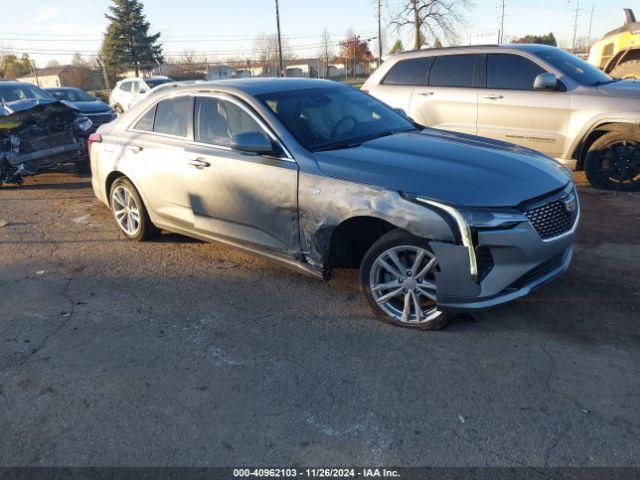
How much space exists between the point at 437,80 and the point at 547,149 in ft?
6.51

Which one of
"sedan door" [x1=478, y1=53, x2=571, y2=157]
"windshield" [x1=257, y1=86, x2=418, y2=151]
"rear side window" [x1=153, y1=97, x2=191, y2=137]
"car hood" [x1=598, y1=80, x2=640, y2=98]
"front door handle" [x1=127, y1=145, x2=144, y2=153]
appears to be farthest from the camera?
"sedan door" [x1=478, y1=53, x2=571, y2=157]

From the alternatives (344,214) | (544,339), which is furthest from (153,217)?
(544,339)

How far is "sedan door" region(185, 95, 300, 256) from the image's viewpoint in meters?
4.16

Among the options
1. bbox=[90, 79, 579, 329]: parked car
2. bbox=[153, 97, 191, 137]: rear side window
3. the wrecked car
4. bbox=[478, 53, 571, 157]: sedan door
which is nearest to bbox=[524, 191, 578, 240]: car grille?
bbox=[90, 79, 579, 329]: parked car

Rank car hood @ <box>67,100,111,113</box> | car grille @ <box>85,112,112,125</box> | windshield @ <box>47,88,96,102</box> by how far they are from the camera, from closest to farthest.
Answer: car grille @ <box>85,112,112,125</box>
car hood @ <box>67,100,111,113</box>
windshield @ <box>47,88,96,102</box>

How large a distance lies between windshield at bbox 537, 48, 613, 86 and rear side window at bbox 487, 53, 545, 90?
217 millimetres

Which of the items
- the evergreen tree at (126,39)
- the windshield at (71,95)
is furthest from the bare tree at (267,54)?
the windshield at (71,95)

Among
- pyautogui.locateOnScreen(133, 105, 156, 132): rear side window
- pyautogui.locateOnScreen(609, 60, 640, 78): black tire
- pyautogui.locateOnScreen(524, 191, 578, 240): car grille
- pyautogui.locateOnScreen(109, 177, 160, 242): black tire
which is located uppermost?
pyautogui.locateOnScreen(609, 60, 640, 78): black tire

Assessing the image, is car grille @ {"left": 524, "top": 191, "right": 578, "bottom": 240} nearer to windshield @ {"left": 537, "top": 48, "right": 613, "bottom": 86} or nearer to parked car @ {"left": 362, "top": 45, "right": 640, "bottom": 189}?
parked car @ {"left": 362, "top": 45, "right": 640, "bottom": 189}

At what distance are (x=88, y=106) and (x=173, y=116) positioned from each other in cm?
1092

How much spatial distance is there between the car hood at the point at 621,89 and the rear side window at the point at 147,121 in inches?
215

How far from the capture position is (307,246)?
4086 mm

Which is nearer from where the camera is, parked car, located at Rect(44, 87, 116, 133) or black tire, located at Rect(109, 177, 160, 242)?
black tire, located at Rect(109, 177, 160, 242)

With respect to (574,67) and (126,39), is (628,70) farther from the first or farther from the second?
(126,39)
